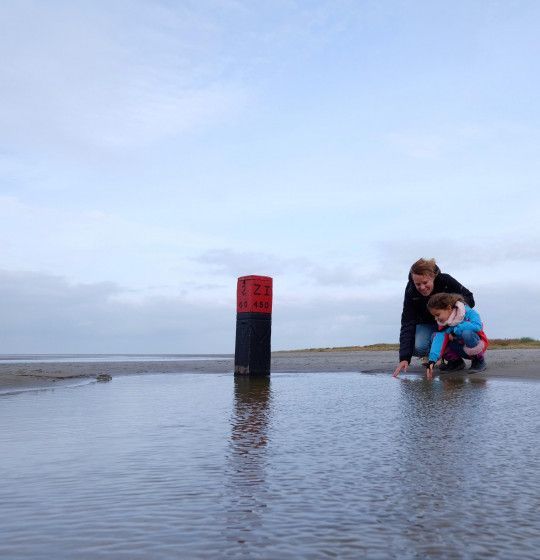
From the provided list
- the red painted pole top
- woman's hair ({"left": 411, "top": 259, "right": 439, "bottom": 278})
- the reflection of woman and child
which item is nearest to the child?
the reflection of woman and child

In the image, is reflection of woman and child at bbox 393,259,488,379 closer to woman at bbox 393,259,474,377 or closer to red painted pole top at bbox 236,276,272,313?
woman at bbox 393,259,474,377

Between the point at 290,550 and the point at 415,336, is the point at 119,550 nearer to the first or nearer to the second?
the point at 290,550

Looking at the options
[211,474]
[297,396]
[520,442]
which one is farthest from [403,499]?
[297,396]

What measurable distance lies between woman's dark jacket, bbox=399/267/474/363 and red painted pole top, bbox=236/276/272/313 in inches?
60.1

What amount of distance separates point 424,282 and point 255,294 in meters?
1.89

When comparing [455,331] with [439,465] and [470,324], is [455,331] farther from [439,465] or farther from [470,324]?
[439,465]

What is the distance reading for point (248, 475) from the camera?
6.46 feet

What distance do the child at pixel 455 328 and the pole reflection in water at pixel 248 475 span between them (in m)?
3.17

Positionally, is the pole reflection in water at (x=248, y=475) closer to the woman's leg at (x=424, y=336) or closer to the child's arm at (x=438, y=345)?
the child's arm at (x=438, y=345)

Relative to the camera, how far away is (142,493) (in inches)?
69.5

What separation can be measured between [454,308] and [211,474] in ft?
16.3

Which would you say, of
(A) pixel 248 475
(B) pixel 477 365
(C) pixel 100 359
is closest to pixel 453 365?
(B) pixel 477 365

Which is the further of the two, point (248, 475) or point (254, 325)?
point (254, 325)

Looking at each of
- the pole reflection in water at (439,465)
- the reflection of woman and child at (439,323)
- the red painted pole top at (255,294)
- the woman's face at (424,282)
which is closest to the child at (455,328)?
the reflection of woman and child at (439,323)
